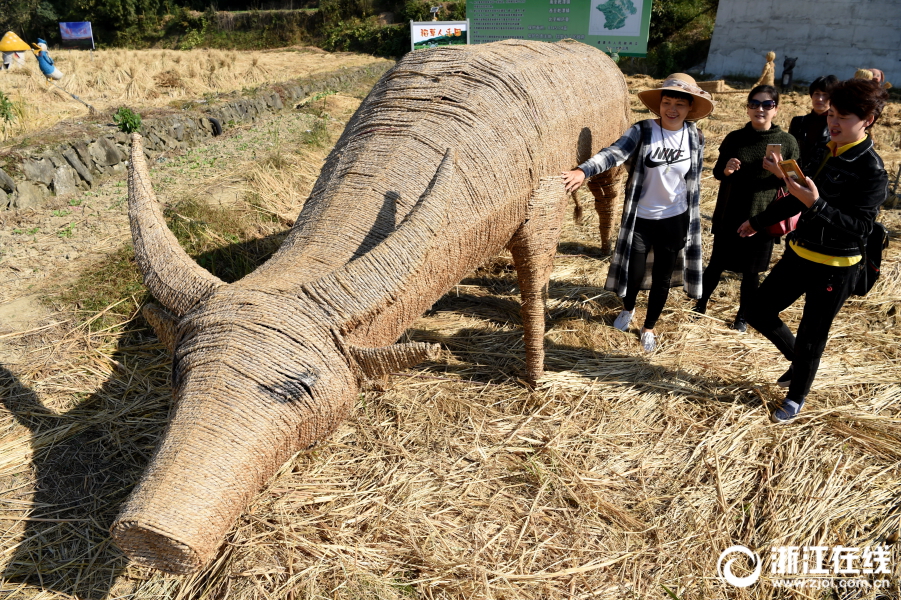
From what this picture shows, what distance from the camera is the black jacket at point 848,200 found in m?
2.79

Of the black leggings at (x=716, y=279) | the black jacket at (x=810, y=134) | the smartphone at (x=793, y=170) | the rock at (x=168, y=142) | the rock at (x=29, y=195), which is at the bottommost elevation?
the black leggings at (x=716, y=279)

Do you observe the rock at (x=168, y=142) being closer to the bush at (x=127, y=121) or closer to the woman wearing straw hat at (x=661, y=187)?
the bush at (x=127, y=121)

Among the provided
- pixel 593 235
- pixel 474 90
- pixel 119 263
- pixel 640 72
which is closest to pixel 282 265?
pixel 474 90

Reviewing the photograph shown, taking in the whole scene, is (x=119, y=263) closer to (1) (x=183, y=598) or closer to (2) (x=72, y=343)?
(2) (x=72, y=343)

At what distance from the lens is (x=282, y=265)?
95.6 inches

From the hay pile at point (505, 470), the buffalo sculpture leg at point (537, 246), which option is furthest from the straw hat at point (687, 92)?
the hay pile at point (505, 470)

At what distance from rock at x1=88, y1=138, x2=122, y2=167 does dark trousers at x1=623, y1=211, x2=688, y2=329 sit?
23.0ft

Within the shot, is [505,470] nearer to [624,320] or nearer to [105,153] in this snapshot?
[624,320]

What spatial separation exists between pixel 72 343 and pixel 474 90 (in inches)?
132

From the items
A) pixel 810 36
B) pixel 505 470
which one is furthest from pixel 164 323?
pixel 810 36

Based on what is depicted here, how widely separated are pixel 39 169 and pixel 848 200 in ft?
25.3

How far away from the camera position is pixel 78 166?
709 centimetres

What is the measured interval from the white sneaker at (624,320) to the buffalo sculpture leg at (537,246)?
112 centimetres

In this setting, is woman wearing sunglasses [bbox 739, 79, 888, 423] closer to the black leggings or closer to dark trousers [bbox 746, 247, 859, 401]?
dark trousers [bbox 746, 247, 859, 401]
